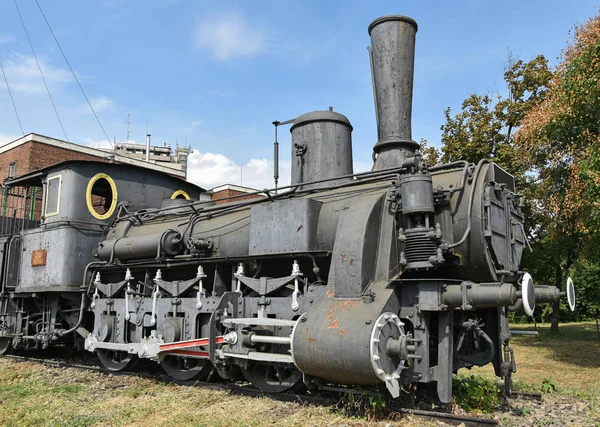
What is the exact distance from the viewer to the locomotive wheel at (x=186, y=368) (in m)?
7.33

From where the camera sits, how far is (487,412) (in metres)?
5.63

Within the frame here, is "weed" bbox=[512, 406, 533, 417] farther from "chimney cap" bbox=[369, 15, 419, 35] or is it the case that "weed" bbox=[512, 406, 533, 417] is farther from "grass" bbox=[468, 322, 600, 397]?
"chimney cap" bbox=[369, 15, 419, 35]

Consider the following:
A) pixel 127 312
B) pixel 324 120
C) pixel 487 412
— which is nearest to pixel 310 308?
pixel 487 412

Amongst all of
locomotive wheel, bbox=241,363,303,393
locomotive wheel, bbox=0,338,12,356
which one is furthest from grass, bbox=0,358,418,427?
locomotive wheel, bbox=0,338,12,356

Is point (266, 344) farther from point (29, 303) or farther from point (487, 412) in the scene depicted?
point (29, 303)

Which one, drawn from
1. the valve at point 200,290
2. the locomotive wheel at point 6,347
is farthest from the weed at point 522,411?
the locomotive wheel at point 6,347

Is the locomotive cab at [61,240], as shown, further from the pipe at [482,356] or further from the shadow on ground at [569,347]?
the shadow on ground at [569,347]

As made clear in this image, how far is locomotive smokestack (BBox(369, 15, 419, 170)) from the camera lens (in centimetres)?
665

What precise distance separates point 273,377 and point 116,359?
3320 mm

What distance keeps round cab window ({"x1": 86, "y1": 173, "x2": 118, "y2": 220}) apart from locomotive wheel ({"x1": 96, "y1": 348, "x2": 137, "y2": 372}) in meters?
2.33

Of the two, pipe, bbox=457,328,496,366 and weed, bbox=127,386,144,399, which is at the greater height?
pipe, bbox=457,328,496,366

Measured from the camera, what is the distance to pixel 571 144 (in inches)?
464

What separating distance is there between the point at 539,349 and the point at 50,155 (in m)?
20.6

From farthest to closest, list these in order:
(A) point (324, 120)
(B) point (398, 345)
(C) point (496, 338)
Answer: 1. (A) point (324, 120)
2. (C) point (496, 338)
3. (B) point (398, 345)
